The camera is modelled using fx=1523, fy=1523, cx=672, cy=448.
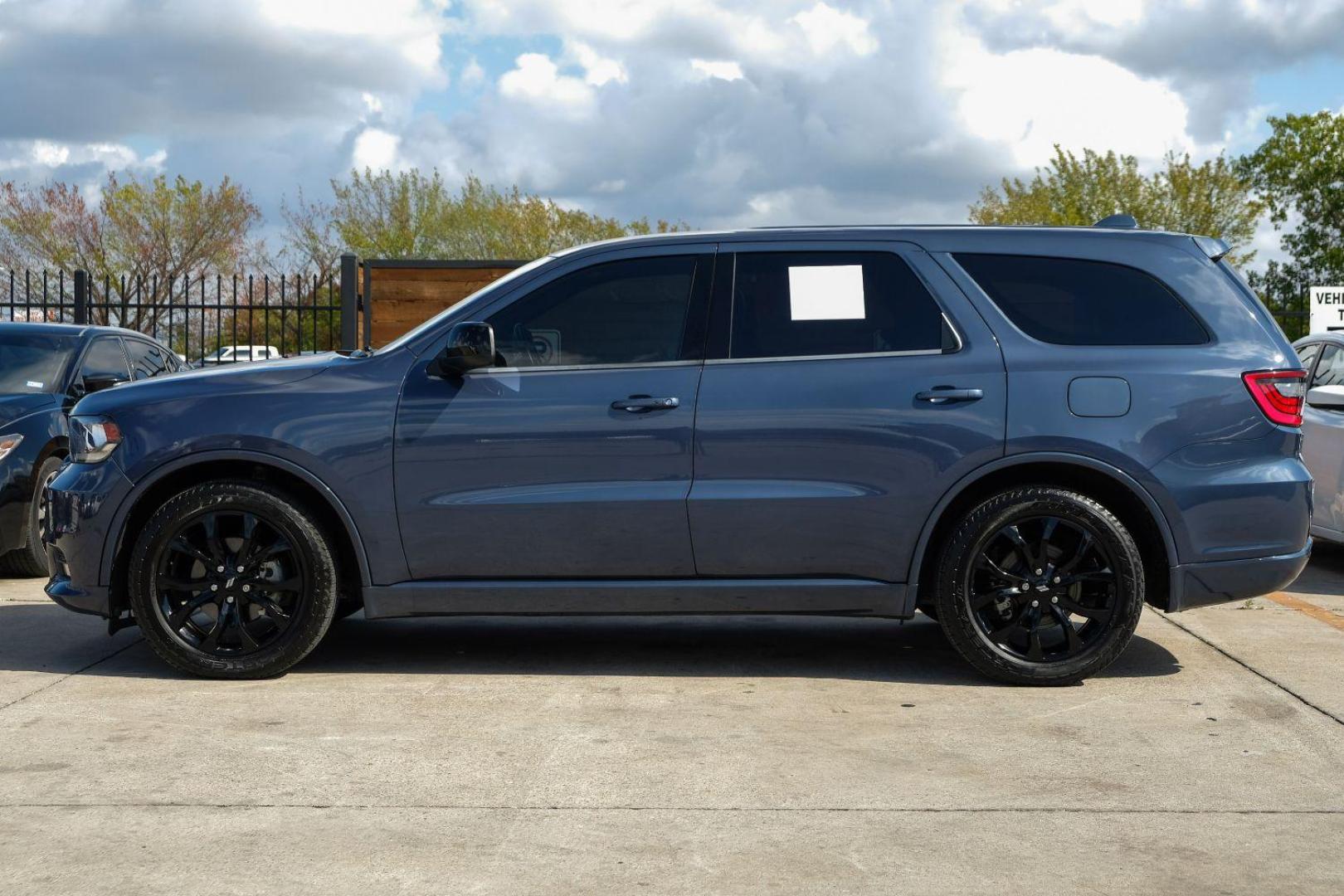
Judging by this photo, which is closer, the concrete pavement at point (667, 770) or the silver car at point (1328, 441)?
the concrete pavement at point (667, 770)

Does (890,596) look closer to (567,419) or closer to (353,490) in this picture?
(567,419)

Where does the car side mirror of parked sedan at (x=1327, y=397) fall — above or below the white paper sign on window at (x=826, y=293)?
below

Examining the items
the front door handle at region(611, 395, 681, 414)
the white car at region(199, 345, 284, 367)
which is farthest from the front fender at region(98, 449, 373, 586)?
the front door handle at region(611, 395, 681, 414)

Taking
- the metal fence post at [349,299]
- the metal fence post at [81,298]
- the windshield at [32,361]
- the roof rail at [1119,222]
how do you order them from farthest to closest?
1. the metal fence post at [81,298]
2. the metal fence post at [349,299]
3. the windshield at [32,361]
4. the roof rail at [1119,222]

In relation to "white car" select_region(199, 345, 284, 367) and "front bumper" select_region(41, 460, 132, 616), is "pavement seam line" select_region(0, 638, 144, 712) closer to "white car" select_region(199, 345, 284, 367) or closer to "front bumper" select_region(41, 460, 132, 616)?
"front bumper" select_region(41, 460, 132, 616)

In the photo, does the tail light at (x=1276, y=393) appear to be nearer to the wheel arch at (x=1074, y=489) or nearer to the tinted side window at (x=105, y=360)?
the wheel arch at (x=1074, y=489)

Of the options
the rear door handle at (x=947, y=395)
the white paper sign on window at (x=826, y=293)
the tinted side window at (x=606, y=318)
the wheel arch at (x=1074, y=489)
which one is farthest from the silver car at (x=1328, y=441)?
the tinted side window at (x=606, y=318)

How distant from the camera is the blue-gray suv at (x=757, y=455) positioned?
19.1 feet

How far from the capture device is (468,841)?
3.99 m

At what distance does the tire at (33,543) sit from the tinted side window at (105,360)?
0.68 m

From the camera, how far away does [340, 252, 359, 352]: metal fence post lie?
14.1m

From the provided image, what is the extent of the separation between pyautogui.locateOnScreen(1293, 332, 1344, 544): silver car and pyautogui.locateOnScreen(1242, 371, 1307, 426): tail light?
3.32 metres

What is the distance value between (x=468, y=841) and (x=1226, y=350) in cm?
359

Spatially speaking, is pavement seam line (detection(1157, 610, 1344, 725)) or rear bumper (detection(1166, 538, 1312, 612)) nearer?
pavement seam line (detection(1157, 610, 1344, 725))
